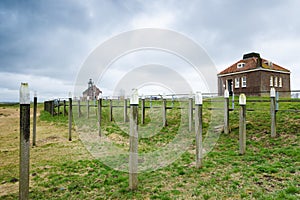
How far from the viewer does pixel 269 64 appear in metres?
24.4

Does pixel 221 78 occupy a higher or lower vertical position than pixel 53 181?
higher

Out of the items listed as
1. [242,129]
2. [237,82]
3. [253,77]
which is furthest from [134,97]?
[237,82]

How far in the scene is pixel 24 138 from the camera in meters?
2.96

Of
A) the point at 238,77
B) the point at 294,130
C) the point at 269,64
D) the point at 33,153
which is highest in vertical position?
the point at 269,64

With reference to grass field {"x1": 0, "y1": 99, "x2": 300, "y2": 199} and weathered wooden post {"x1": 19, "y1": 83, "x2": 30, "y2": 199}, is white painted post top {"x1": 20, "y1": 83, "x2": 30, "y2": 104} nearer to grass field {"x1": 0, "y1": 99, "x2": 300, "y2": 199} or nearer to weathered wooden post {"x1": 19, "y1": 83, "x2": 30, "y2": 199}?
weathered wooden post {"x1": 19, "y1": 83, "x2": 30, "y2": 199}

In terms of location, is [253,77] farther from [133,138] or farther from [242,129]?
[133,138]

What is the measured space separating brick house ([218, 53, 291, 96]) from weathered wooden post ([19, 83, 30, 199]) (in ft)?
72.8

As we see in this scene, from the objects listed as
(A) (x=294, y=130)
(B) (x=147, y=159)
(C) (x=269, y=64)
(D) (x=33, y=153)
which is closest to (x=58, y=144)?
(D) (x=33, y=153)

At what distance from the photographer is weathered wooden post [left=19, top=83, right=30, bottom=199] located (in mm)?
2971

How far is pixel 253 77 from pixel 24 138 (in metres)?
23.9

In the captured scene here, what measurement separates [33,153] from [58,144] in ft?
3.95

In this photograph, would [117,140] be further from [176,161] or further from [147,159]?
[176,161]

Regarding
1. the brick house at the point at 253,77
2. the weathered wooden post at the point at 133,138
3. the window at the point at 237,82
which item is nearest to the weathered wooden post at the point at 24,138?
the weathered wooden post at the point at 133,138

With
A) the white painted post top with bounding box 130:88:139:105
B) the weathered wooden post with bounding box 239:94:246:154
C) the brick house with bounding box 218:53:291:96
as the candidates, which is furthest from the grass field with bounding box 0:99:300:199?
the brick house with bounding box 218:53:291:96
